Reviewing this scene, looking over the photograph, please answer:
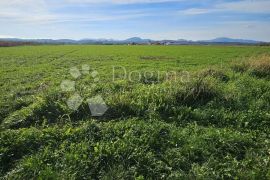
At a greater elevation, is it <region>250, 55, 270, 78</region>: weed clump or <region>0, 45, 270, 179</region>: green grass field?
<region>250, 55, 270, 78</region>: weed clump

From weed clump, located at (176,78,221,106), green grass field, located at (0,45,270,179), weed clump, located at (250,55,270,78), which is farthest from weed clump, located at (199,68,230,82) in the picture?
weed clump, located at (176,78,221,106)

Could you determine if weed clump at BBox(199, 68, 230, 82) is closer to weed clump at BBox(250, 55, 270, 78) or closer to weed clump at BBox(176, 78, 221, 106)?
weed clump at BBox(250, 55, 270, 78)

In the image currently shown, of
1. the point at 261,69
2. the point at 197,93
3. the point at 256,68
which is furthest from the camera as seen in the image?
the point at 256,68

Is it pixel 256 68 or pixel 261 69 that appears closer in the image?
pixel 261 69

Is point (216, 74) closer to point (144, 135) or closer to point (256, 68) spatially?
point (256, 68)

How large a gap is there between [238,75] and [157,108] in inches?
280

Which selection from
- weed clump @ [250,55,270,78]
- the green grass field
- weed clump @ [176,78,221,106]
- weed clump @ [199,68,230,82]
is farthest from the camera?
weed clump @ [250,55,270,78]

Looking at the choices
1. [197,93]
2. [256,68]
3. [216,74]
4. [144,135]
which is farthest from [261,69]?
[144,135]

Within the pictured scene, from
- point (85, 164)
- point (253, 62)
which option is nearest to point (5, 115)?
point (85, 164)

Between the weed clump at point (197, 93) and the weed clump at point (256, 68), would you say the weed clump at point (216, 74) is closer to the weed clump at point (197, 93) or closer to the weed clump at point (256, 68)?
the weed clump at point (256, 68)

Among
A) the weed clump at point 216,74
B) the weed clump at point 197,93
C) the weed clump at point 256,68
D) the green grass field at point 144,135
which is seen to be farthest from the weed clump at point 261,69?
the weed clump at point 197,93

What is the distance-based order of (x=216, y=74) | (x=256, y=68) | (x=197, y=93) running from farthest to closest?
1. (x=256, y=68)
2. (x=216, y=74)
3. (x=197, y=93)

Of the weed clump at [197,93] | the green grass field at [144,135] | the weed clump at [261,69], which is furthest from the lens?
the weed clump at [261,69]

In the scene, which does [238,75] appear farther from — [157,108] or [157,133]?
[157,133]
